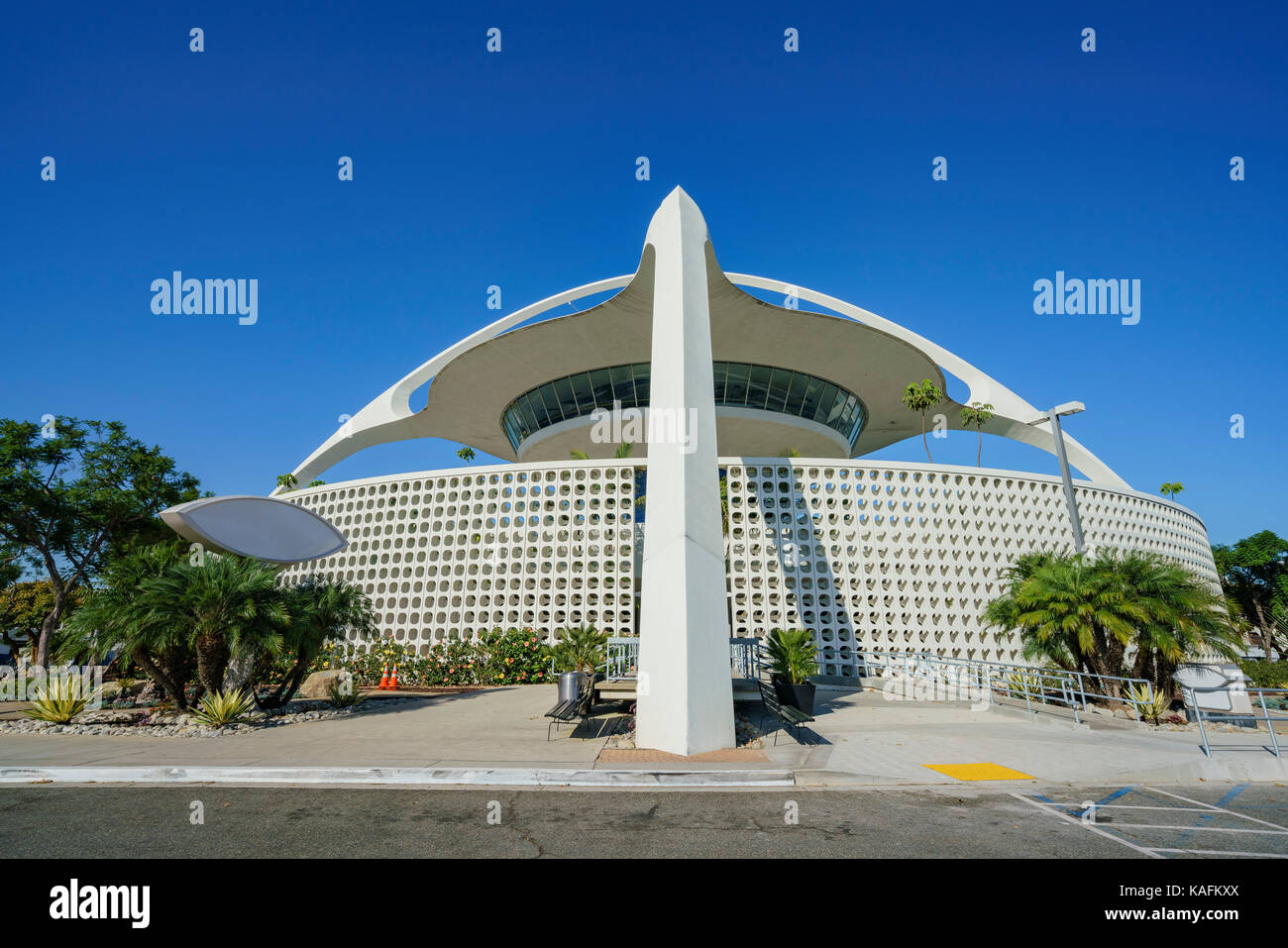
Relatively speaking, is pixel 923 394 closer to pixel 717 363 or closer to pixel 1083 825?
pixel 717 363

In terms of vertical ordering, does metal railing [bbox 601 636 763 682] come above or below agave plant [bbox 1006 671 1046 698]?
above

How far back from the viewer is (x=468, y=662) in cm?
1836

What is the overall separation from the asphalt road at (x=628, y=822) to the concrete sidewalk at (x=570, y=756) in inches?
19.5

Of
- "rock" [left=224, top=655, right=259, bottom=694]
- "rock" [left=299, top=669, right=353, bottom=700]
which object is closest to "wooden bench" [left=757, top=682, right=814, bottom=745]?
"rock" [left=224, top=655, right=259, bottom=694]

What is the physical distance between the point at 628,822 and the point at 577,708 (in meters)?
5.22

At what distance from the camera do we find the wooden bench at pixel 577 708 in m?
9.80

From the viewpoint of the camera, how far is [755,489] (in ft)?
64.3

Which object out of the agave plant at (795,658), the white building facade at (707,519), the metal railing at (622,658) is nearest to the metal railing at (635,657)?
the metal railing at (622,658)

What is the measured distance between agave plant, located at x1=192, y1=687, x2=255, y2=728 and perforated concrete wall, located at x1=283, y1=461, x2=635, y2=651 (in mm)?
7990

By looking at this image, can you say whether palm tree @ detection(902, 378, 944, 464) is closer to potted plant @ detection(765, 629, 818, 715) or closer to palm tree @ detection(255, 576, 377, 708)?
potted plant @ detection(765, 629, 818, 715)

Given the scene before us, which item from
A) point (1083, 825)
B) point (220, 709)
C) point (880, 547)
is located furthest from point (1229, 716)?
point (220, 709)

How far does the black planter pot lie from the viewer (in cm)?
1166
